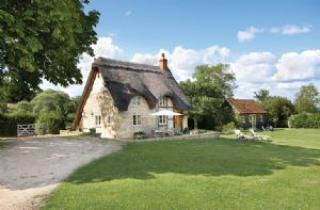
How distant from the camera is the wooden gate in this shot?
39.3 m

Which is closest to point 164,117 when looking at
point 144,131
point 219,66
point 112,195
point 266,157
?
point 144,131

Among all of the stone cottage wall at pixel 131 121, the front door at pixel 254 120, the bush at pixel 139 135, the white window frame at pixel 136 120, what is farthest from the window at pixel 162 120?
the front door at pixel 254 120

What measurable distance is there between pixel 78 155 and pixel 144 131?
55.1 ft

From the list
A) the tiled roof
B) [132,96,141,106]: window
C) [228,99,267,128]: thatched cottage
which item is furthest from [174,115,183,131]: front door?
the tiled roof

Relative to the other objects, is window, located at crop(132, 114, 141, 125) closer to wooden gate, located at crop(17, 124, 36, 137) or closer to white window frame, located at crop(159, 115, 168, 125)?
white window frame, located at crop(159, 115, 168, 125)

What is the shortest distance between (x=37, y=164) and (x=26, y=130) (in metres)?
22.5

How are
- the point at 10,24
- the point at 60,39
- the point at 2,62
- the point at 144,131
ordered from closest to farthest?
the point at 10,24, the point at 60,39, the point at 2,62, the point at 144,131

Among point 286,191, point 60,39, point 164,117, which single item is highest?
point 60,39

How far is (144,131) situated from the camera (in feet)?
125

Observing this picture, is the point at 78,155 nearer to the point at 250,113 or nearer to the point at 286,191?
the point at 286,191

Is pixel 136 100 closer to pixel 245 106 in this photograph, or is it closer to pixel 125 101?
pixel 125 101

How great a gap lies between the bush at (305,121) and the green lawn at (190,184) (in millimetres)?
48847

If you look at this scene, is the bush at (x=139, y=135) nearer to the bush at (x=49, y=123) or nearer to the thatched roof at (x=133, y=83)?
the thatched roof at (x=133, y=83)

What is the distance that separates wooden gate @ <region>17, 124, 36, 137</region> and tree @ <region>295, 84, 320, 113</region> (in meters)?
70.5
